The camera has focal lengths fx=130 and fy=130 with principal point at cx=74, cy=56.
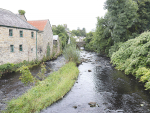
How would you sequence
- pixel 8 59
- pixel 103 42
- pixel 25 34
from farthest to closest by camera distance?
pixel 103 42 < pixel 25 34 < pixel 8 59

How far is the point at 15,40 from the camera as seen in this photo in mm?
20297

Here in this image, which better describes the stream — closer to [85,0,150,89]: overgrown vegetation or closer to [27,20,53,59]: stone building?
[85,0,150,89]: overgrown vegetation

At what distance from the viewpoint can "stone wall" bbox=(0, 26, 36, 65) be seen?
18.2m

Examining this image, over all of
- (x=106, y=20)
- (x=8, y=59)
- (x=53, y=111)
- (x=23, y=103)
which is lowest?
(x=53, y=111)

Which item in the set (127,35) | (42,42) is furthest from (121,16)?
(42,42)

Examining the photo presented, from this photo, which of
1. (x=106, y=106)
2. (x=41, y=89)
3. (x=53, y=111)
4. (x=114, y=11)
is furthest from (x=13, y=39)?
(x=114, y=11)

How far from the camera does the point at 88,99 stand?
10.4 m

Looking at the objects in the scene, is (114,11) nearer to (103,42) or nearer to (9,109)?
(103,42)

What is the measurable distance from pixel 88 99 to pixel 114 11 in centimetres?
2096

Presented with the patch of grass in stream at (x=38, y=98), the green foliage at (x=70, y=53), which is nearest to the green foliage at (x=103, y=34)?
the green foliage at (x=70, y=53)

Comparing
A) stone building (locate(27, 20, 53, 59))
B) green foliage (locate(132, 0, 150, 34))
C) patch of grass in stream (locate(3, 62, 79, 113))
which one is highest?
green foliage (locate(132, 0, 150, 34))

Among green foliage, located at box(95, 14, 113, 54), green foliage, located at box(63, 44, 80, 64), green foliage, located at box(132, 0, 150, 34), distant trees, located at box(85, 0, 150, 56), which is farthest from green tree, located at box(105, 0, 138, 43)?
green foliage, located at box(63, 44, 80, 64)

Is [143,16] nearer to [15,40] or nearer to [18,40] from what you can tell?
[18,40]

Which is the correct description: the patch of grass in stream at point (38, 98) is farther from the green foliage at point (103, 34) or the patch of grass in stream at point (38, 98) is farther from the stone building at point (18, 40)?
the green foliage at point (103, 34)
